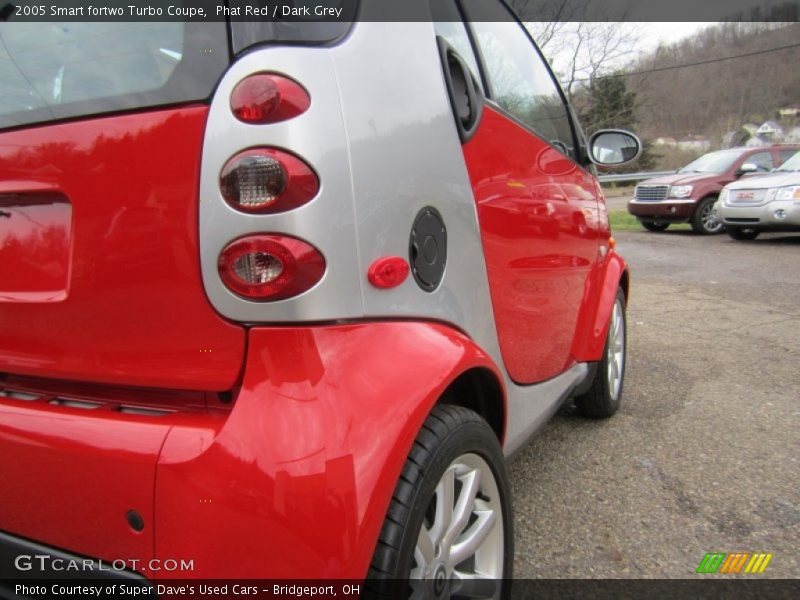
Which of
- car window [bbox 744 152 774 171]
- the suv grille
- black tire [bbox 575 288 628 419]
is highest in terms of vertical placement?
car window [bbox 744 152 774 171]

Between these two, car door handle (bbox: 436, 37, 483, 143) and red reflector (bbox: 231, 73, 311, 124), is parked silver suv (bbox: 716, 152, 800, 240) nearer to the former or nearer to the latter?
car door handle (bbox: 436, 37, 483, 143)

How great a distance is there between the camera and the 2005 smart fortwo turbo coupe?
1.05 m

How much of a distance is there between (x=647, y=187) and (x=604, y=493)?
10.4 metres

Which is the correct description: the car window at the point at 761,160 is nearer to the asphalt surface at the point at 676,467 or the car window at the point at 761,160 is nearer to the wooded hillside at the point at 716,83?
the wooded hillside at the point at 716,83

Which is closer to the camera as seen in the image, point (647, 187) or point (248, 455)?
point (248, 455)

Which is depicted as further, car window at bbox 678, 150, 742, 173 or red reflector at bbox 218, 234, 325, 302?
car window at bbox 678, 150, 742, 173

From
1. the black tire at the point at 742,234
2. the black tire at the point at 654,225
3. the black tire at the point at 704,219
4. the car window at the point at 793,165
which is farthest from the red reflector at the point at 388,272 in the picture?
the black tire at the point at 654,225

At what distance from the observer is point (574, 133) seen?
107 inches

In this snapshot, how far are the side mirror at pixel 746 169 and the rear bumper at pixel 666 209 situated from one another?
954mm

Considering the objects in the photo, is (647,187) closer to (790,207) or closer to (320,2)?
(790,207)

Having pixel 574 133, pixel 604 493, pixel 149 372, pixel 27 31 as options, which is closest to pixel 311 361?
pixel 149 372

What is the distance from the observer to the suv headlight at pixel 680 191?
1082 cm

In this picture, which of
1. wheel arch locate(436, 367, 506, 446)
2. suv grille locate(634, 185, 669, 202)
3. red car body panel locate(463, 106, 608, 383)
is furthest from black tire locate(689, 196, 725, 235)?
wheel arch locate(436, 367, 506, 446)

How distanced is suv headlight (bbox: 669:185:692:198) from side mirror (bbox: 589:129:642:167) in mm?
9037
